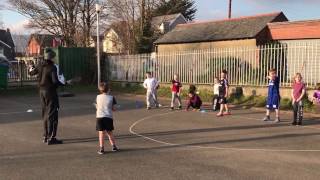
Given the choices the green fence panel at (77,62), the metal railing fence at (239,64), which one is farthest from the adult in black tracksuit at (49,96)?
the green fence panel at (77,62)

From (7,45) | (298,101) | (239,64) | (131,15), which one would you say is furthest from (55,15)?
(7,45)

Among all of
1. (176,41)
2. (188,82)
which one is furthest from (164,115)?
(176,41)

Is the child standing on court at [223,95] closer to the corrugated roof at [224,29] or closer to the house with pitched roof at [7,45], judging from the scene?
the corrugated roof at [224,29]

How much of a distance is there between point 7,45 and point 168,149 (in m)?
82.7

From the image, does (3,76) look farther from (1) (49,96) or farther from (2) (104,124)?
(2) (104,124)

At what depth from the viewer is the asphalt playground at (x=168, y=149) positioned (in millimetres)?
9070

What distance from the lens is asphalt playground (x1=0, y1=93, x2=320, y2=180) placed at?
9.07 meters

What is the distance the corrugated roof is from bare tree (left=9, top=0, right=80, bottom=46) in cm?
1230

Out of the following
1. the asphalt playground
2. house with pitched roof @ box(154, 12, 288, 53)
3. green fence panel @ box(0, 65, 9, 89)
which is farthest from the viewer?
house with pitched roof @ box(154, 12, 288, 53)

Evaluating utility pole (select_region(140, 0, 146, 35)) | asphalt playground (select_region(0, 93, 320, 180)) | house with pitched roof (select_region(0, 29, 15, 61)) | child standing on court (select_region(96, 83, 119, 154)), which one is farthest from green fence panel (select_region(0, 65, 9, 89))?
house with pitched roof (select_region(0, 29, 15, 61))

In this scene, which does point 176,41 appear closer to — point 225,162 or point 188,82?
point 188,82

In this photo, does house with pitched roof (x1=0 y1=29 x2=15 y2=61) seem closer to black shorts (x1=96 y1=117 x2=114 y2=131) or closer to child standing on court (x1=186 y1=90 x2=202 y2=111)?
child standing on court (x1=186 y1=90 x2=202 y2=111)

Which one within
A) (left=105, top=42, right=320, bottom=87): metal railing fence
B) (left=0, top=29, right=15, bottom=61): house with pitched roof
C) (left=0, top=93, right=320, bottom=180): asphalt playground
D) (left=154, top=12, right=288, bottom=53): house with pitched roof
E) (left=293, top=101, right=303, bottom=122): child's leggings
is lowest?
(left=0, top=93, right=320, bottom=180): asphalt playground

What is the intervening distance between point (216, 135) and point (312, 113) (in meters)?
6.64
